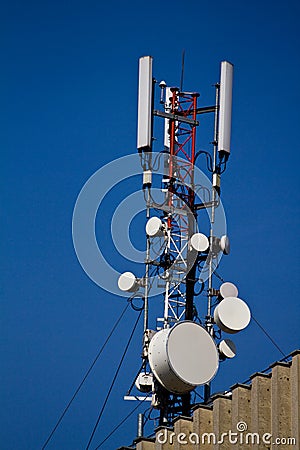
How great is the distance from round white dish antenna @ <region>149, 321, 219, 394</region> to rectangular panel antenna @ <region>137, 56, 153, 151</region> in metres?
6.13

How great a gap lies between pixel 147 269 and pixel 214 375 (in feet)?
14.6

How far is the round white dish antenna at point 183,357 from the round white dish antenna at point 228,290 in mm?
2278

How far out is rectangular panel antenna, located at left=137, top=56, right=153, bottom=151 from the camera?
4497 cm

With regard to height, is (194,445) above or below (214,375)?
below

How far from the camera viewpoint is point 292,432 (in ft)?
127

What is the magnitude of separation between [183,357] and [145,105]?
828cm

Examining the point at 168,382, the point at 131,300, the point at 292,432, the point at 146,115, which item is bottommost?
the point at 292,432

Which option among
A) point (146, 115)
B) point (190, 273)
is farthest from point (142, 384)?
point (146, 115)

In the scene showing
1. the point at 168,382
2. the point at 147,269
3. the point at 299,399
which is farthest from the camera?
the point at 147,269

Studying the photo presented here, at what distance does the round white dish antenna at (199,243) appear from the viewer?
44594 mm

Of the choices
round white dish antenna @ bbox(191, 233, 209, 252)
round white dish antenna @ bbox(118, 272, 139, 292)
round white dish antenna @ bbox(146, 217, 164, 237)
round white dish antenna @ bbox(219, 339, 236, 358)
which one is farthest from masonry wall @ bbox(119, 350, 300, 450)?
round white dish antenna @ bbox(146, 217, 164, 237)

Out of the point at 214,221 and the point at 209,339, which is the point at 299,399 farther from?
the point at 214,221

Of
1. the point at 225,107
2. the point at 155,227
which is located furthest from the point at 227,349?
the point at 225,107

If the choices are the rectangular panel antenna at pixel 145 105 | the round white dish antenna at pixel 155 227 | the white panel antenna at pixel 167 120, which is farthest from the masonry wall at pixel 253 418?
the white panel antenna at pixel 167 120
